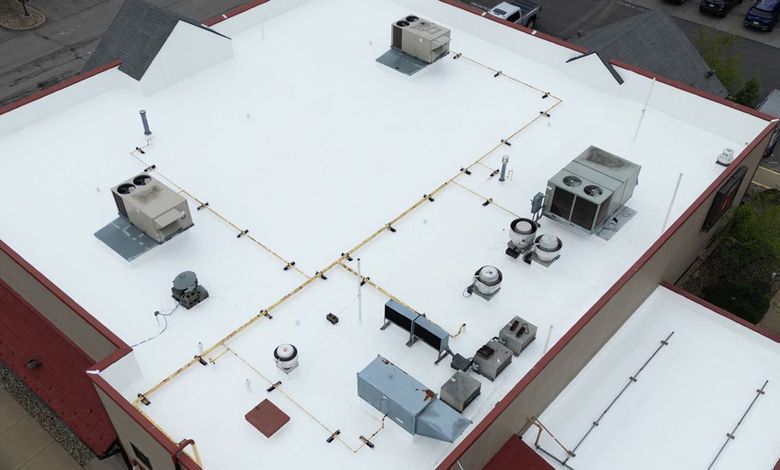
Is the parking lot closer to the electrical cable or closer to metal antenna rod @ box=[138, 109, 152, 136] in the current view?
metal antenna rod @ box=[138, 109, 152, 136]

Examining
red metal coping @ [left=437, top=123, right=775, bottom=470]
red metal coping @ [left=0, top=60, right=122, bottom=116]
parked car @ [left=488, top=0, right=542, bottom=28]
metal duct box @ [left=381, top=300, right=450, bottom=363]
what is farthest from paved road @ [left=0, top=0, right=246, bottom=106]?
red metal coping @ [left=437, top=123, right=775, bottom=470]

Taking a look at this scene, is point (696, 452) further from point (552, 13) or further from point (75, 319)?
point (552, 13)

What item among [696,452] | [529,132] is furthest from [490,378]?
[529,132]

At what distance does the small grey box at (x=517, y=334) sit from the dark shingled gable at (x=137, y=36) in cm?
1894

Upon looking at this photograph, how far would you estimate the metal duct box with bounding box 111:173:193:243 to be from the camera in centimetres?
2288

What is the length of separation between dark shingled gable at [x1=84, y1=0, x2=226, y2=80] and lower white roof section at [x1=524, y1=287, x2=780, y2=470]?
2137 centimetres

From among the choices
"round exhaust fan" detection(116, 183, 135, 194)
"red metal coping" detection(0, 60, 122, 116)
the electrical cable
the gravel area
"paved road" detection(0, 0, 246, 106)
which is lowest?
the gravel area

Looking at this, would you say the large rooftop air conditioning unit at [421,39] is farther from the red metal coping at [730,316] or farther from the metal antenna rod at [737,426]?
the metal antenna rod at [737,426]

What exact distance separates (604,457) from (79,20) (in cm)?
4492

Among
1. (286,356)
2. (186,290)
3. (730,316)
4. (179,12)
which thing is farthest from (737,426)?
(179,12)

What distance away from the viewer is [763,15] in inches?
1909

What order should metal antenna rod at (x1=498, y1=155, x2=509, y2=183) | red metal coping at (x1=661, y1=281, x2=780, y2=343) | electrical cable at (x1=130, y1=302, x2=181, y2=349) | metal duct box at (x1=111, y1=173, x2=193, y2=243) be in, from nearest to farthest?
1. electrical cable at (x1=130, y1=302, x2=181, y2=349)
2. metal duct box at (x1=111, y1=173, x2=193, y2=243)
3. red metal coping at (x1=661, y1=281, x2=780, y2=343)
4. metal antenna rod at (x1=498, y1=155, x2=509, y2=183)

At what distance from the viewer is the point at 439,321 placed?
21.5 meters

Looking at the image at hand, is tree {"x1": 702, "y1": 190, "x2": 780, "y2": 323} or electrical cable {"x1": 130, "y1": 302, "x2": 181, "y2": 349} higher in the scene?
electrical cable {"x1": 130, "y1": 302, "x2": 181, "y2": 349}
